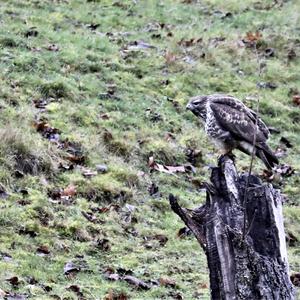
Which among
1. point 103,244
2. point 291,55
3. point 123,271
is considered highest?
point 291,55

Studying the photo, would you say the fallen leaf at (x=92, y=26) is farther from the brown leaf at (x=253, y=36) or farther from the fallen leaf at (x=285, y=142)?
the fallen leaf at (x=285, y=142)

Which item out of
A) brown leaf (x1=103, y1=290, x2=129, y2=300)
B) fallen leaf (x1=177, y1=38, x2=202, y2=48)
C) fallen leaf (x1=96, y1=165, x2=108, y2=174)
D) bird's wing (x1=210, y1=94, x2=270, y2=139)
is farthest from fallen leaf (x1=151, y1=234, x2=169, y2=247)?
fallen leaf (x1=177, y1=38, x2=202, y2=48)

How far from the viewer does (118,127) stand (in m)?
11.4

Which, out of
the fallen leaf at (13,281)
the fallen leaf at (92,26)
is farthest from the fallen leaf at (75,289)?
the fallen leaf at (92,26)

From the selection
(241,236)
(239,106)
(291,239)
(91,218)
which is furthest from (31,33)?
(241,236)

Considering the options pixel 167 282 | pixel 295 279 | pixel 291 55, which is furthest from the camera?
pixel 291 55

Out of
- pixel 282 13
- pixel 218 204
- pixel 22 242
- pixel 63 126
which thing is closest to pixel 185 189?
pixel 63 126

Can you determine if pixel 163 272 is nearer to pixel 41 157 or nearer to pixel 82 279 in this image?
pixel 82 279

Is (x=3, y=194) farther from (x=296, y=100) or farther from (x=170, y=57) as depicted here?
(x=296, y=100)

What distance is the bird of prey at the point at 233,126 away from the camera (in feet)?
24.8

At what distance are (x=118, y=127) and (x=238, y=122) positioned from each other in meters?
4.03

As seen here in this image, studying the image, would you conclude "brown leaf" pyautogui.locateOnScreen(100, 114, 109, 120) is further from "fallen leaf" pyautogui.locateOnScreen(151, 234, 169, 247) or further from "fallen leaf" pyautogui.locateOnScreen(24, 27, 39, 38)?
"fallen leaf" pyautogui.locateOnScreen(151, 234, 169, 247)

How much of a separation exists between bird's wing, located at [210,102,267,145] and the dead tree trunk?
1.92 meters

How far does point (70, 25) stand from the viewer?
1488cm
